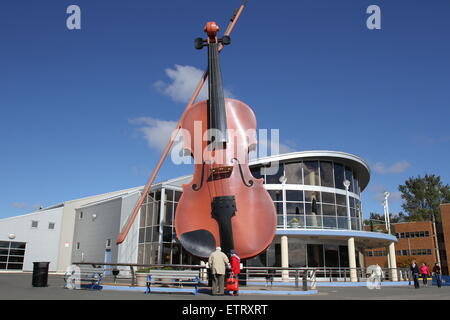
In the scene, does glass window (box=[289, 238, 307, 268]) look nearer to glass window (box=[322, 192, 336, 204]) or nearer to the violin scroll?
glass window (box=[322, 192, 336, 204])

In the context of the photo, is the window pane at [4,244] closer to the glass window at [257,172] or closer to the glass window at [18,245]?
the glass window at [18,245]

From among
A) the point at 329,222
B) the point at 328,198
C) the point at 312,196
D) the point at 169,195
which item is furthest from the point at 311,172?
the point at 169,195

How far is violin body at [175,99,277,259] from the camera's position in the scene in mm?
9609

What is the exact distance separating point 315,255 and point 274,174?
556 centimetres

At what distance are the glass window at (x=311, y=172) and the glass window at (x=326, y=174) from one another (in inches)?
14.2

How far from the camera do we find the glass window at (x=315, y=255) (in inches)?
907

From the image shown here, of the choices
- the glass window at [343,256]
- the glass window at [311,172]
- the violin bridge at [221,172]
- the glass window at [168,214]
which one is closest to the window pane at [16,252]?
the glass window at [168,214]

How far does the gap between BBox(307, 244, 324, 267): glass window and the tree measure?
44.4 m

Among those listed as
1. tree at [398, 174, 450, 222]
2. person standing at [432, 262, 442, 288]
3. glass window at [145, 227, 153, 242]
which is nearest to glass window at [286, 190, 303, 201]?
person standing at [432, 262, 442, 288]

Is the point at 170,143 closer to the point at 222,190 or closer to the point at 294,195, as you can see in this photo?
the point at 222,190

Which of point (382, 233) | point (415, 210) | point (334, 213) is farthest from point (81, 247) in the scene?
point (415, 210)
